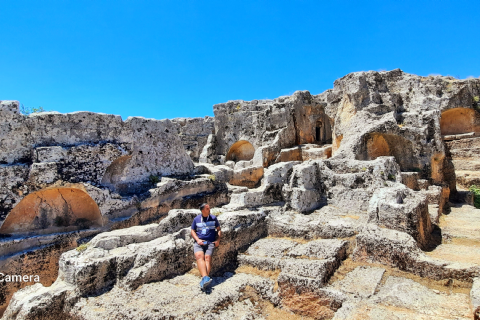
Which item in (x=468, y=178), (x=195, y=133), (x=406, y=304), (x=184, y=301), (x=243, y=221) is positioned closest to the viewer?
(x=406, y=304)

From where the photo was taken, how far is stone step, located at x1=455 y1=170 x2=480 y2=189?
11743mm

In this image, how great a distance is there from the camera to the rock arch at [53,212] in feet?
22.0

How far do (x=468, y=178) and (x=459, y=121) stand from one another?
225 inches

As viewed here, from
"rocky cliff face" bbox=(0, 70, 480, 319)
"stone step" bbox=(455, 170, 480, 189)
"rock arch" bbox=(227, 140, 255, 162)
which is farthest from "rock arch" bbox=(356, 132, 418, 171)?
"rock arch" bbox=(227, 140, 255, 162)

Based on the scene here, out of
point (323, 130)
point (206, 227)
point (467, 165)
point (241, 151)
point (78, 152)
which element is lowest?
point (467, 165)

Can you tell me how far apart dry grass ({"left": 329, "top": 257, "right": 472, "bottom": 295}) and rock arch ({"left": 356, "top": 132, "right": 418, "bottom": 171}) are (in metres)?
6.27

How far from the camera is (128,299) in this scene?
4.25 metres

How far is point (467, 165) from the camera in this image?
13.1m

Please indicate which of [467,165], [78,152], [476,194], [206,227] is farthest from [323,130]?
[206,227]

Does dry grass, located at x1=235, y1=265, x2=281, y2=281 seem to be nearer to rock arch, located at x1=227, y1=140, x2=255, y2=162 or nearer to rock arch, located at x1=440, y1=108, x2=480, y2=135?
rock arch, located at x1=227, y1=140, x2=255, y2=162

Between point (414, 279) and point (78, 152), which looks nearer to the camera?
point (414, 279)

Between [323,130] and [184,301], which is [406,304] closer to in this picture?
[184,301]

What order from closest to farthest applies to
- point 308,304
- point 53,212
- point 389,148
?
point 308,304 → point 53,212 → point 389,148

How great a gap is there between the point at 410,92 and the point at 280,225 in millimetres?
11077
